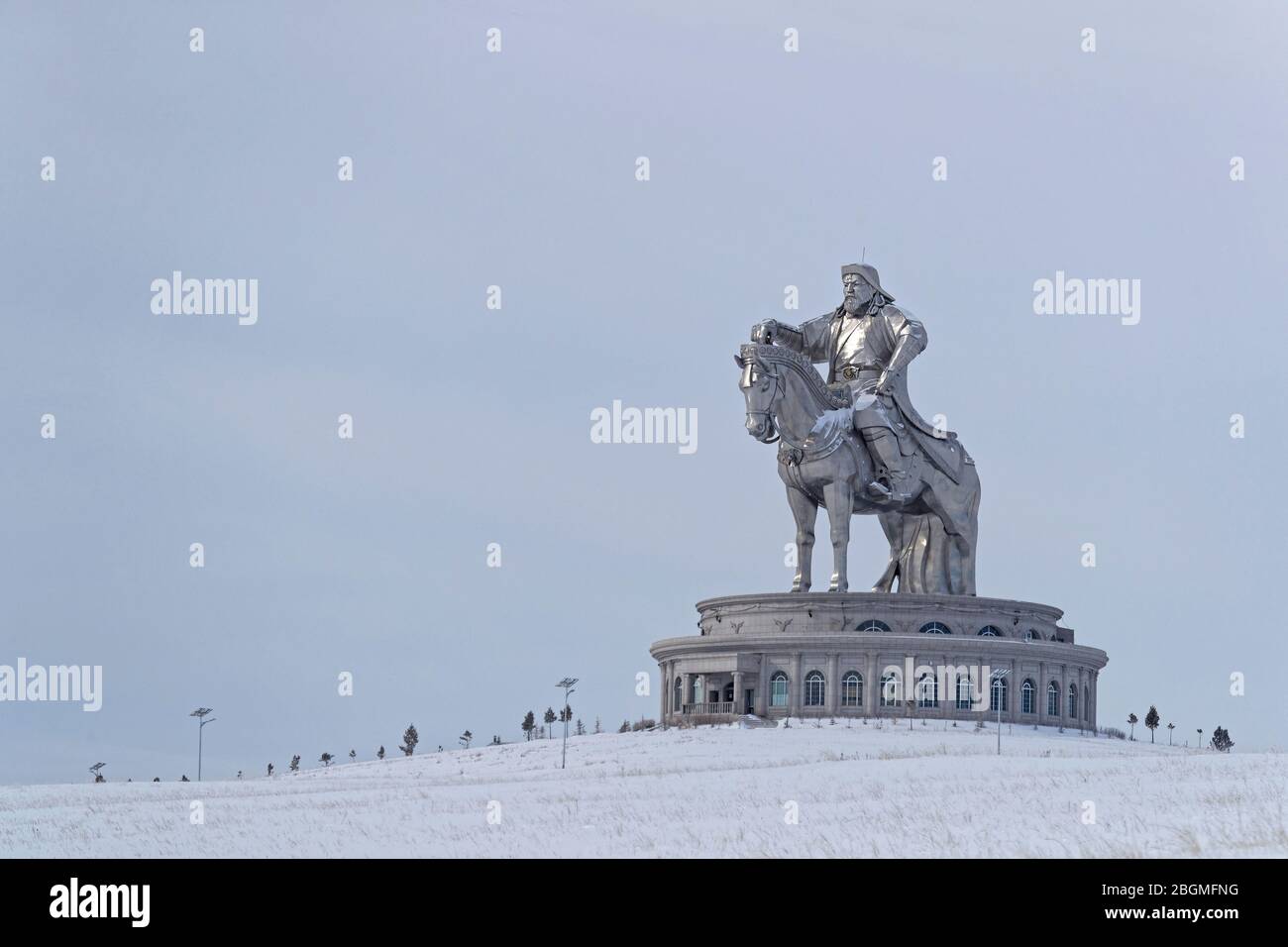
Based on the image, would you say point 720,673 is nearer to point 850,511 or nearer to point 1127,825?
point 850,511

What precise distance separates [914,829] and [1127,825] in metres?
3.22

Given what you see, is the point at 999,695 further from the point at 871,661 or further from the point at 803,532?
the point at 803,532

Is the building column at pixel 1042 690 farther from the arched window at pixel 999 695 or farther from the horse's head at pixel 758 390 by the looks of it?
the horse's head at pixel 758 390

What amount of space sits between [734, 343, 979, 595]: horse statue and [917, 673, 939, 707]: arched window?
3.61 meters

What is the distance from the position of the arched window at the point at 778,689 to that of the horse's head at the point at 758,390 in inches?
320

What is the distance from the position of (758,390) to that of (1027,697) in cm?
1346

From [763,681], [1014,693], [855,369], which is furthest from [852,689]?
[855,369]

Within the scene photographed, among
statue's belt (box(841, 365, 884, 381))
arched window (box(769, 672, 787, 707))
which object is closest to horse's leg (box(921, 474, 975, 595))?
statue's belt (box(841, 365, 884, 381))

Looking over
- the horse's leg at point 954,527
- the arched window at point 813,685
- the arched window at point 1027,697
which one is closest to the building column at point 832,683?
the arched window at point 813,685

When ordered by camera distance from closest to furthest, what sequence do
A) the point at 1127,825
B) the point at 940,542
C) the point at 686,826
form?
the point at 1127,825, the point at 686,826, the point at 940,542

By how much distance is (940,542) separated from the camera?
61375 millimetres

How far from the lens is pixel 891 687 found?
2286 inches
